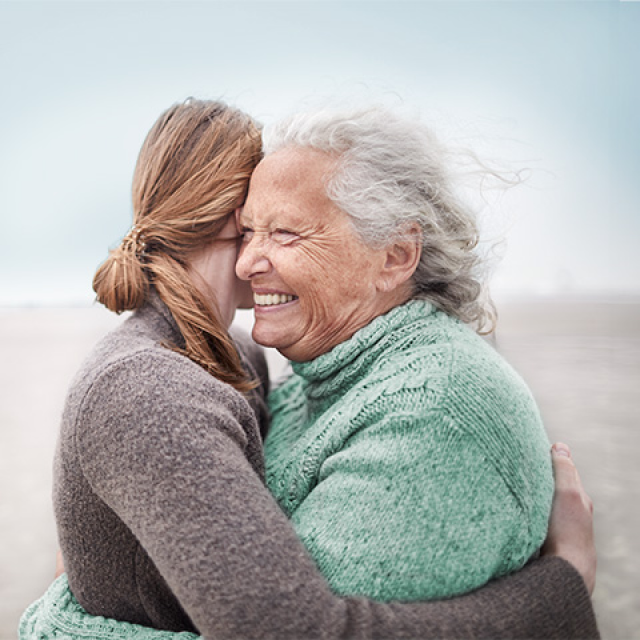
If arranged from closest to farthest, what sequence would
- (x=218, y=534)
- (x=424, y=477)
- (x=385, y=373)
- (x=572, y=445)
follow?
(x=218, y=534)
(x=424, y=477)
(x=385, y=373)
(x=572, y=445)

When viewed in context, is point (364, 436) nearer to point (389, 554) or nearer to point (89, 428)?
point (389, 554)

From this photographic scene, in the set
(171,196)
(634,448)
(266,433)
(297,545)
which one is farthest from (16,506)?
(634,448)

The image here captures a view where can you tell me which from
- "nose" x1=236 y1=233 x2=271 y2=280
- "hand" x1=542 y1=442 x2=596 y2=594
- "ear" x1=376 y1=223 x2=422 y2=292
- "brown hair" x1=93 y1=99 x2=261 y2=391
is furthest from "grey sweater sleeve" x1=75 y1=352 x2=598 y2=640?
"ear" x1=376 y1=223 x2=422 y2=292

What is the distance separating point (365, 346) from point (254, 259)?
13.2 inches

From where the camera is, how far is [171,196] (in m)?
1.44

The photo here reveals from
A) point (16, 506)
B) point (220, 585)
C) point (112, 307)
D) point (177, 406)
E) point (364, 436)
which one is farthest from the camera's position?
point (16, 506)

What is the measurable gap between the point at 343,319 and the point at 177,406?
0.53 metres

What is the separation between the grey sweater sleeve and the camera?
979 mm

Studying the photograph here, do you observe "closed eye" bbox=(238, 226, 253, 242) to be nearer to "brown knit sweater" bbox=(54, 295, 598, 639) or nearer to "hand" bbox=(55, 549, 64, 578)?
"brown knit sweater" bbox=(54, 295, 598, 639)

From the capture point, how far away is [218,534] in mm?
991

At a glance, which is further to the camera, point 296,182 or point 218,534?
point 296,182

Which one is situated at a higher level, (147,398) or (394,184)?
(394,184)

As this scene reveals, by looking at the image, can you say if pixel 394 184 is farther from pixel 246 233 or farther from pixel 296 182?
pixel 246 233

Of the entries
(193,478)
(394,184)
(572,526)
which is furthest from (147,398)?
(572,526)
